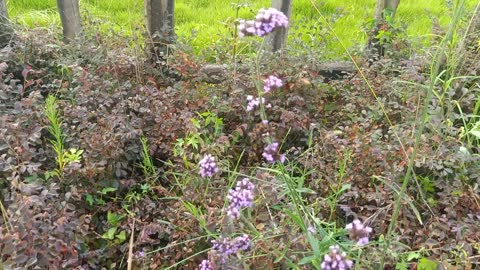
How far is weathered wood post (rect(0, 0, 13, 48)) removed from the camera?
2811mm

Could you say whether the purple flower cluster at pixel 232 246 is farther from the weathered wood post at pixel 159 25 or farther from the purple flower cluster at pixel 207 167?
the weathered wood post at pixel 159 25

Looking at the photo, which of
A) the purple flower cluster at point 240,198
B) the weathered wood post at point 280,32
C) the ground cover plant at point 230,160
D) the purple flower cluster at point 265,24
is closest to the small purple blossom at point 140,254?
the ground cover plant at point 230,160

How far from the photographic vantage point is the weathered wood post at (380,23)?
9.77ft

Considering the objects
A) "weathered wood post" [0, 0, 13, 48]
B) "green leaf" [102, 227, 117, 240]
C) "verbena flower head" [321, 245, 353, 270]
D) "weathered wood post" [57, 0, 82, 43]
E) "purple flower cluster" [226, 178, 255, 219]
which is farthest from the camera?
"weathered wood post" [57, 0, 82, 43]

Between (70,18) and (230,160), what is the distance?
133 cm

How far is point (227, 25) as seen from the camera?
2.65 metres

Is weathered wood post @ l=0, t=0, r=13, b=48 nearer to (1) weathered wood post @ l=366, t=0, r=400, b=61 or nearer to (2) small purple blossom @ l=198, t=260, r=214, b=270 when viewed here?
(2) small purple blossom @ l=198, t=260, r=214, b=270

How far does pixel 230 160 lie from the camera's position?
2393mm

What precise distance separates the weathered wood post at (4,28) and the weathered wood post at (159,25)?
74 centimetres

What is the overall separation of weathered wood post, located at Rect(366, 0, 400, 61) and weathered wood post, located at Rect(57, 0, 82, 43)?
5.39ft

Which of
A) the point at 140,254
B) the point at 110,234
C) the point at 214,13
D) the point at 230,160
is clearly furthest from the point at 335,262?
the point at 214,13

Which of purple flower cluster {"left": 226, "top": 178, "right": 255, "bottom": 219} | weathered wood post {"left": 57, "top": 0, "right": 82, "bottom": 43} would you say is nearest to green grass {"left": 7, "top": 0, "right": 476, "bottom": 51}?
weathered wood post {"left": 57, "top": 0, "right": 82, "bottom": 43}

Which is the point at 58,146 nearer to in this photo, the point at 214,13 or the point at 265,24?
the point at 265,24

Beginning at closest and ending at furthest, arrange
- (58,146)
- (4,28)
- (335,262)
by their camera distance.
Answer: (335,262)
(58,146)
(4,28)
